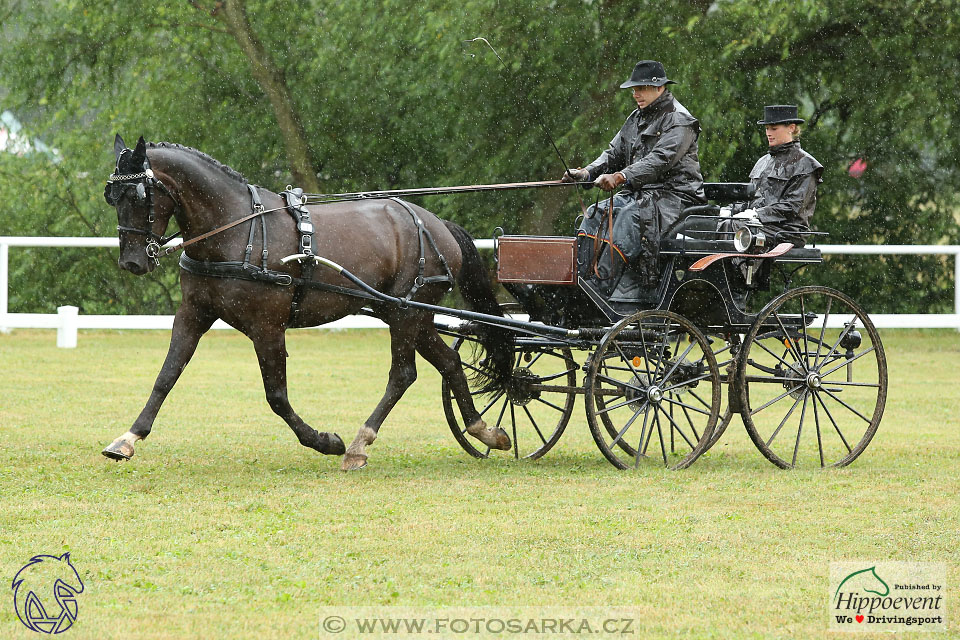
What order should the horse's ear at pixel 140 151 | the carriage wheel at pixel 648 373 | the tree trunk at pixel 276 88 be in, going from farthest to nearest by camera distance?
1. the tree trunk at pixel 276 88
2. the carriage wheel at pixel 648 373
3. the horse's ear at pixel 140 151

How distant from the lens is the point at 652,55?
17.4 meters

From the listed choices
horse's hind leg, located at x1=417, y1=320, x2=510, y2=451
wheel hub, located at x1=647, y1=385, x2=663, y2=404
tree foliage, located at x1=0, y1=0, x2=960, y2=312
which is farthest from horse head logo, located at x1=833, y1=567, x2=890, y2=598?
tree foliage, located at x1=0, y1=0, x2=960, y2=312

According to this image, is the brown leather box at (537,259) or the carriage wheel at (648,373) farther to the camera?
the brown leather box at (537,259)

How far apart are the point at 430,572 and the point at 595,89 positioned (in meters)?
12.7

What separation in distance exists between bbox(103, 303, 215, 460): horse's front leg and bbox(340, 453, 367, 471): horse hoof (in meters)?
1.05

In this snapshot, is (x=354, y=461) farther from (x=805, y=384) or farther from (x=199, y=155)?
(x=805, y=384)

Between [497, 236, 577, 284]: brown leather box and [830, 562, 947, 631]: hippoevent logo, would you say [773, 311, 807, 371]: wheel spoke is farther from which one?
[830, 562, 947, 631]: hippoevent logo

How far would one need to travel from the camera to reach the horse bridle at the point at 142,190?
296 inches

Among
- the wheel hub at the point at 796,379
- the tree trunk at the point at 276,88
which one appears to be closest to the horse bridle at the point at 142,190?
the wheel hub at the point at 796,379

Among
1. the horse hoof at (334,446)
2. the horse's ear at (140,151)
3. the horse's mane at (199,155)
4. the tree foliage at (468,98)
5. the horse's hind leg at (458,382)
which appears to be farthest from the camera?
the tree foliage at (468,98)

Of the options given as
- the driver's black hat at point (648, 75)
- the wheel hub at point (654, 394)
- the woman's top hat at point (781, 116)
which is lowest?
the wheel hub at point (654, 394)

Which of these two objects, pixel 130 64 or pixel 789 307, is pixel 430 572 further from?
pixel 130 64

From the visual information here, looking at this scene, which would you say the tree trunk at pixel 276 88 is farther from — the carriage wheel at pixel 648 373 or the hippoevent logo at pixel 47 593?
the hippoevent logo at pixel 47 593

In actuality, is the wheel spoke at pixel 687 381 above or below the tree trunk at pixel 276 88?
below
